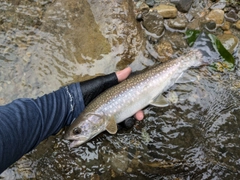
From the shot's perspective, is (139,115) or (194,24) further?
(194,24)

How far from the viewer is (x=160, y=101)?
3.97 metres

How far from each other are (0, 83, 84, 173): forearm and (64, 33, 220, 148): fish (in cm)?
21

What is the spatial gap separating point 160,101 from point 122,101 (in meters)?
0.63

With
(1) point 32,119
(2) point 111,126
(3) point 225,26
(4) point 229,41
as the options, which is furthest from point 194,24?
(1) point 32,119

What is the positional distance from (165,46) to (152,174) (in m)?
2.09

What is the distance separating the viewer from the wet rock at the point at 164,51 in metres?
4.35

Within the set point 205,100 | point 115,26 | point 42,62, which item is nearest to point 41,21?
point 42,62

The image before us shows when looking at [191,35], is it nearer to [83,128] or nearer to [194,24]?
[194,24]

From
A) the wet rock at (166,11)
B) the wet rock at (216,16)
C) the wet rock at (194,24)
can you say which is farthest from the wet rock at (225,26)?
the wet rock at (166,11)

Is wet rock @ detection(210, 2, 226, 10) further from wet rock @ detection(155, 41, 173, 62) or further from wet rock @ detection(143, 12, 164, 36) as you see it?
wet rock @ detection(155, 41, 173, 62)

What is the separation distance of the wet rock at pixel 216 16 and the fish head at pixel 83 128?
2701 mm

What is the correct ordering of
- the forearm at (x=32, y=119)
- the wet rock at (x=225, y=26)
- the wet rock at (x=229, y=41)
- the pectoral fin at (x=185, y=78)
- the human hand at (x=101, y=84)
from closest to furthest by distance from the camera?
1. the forearm at (x=32, y=119)
2. the human hand at (x=101, y=84)
3. the pectoral fin at (x=185, y=78)
4. the wet rock at (x=229, y=41)
5. the wet rock at (x=225, y=26)

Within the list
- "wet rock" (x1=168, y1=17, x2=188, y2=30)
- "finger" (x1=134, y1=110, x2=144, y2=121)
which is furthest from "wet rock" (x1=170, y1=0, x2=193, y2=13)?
"finger" (x1=134, y1=110, x2=144, y2=121)

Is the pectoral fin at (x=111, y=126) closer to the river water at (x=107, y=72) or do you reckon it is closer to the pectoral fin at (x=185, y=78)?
the river water at (x=107, y=72)
